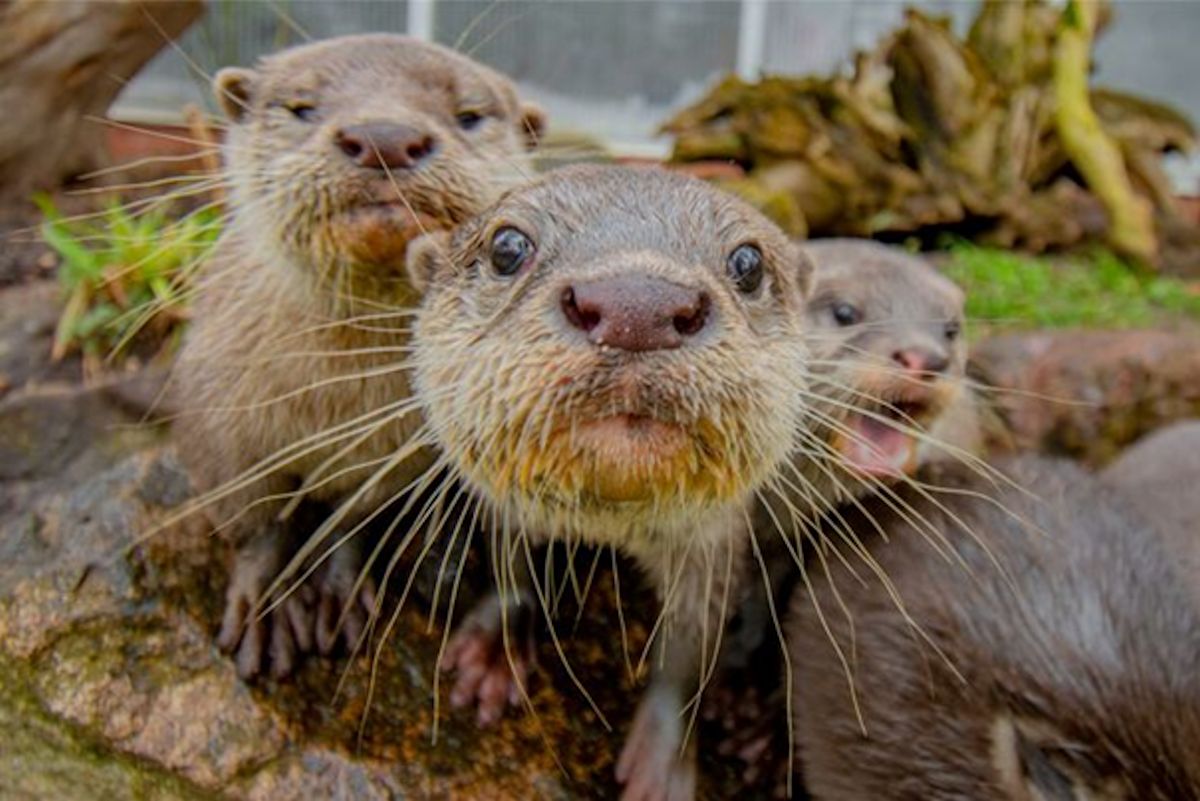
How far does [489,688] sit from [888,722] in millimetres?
816

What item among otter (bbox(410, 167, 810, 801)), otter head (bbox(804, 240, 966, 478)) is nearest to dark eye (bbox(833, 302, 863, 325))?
otter head (bbox(804, 240, 966, 478))

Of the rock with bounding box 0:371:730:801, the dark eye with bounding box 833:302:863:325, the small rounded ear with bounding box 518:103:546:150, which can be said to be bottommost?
the rock with bounding box 0:371:730:801

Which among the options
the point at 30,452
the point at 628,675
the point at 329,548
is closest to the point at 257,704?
the point at 329,548

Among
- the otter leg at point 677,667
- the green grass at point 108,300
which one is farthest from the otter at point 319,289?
the green grass at point 108,300

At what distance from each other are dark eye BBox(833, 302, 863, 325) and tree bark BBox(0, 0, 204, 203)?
10.5 feet

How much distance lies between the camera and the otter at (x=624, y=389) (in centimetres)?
192

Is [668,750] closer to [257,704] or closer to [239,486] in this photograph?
[257,704]

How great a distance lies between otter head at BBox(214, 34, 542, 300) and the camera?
8.59 feet

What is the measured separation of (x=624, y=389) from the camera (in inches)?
73.9

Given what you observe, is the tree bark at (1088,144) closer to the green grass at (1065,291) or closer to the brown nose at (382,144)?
the green grass at (1065,291)

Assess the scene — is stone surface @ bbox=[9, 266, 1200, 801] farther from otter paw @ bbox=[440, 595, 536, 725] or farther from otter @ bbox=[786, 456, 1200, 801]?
otter @ bbox=[786, 456, 1200, 801]

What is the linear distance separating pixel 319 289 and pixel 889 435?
1268 mm

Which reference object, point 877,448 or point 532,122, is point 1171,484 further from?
point 532,122

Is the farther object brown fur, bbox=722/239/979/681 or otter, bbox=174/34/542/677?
brown fur, bbox=722/239/979/681
